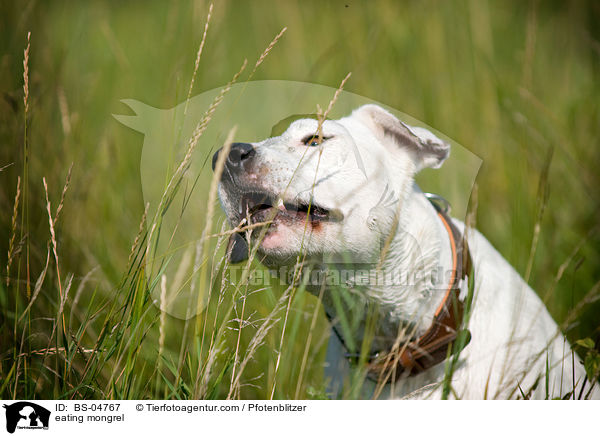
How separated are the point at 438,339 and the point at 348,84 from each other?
995 millimetres

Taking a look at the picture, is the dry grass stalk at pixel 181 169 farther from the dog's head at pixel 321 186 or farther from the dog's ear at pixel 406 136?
the dog's ear at pixel 406 136

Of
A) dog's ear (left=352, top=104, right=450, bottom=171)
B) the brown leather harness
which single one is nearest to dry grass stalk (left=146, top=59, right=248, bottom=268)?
dog's ear (left=352, top=104, right=450, bottom=171)

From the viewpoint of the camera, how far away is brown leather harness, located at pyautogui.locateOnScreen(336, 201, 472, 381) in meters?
1.64

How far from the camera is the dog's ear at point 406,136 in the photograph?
5.68 ft

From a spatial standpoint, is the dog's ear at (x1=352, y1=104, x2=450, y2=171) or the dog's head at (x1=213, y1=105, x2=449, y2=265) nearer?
the dog's head at (x1=213, y1=105, x2=449, y2=265)

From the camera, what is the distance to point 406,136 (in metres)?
1.73
